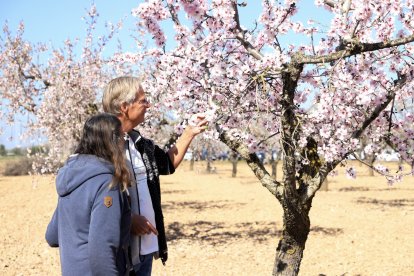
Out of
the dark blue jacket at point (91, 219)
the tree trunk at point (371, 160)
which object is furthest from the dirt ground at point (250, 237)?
the dark blue jacket at point (91, 219)

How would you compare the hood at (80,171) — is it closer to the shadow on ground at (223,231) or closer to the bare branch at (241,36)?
the bare branch at (241,36)

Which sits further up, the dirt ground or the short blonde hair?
the short blonde hair

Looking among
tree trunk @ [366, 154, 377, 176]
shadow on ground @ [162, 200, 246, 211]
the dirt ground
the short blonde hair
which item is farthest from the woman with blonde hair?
shadow on ground @ [162, 200, 246, 211]

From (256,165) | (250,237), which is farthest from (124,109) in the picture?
(250,237)

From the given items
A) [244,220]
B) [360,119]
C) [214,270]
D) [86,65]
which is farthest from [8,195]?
[360,119]

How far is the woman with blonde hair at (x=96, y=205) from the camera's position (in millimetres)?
2328

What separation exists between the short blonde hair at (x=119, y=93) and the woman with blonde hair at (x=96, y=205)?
1.39 feet

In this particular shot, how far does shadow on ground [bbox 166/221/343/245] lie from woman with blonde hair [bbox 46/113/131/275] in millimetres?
7906

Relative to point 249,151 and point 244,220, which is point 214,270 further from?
point 244,220

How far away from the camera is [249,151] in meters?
5.04

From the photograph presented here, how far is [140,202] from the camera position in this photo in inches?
114

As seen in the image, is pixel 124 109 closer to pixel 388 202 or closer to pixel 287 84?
pixel 287 84

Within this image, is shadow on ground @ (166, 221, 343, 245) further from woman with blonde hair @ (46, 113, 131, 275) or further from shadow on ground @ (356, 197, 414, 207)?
woman with blonde hair @ (46, 113, 131, 275)

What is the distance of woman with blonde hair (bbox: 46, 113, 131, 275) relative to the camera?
2328 millimetres
